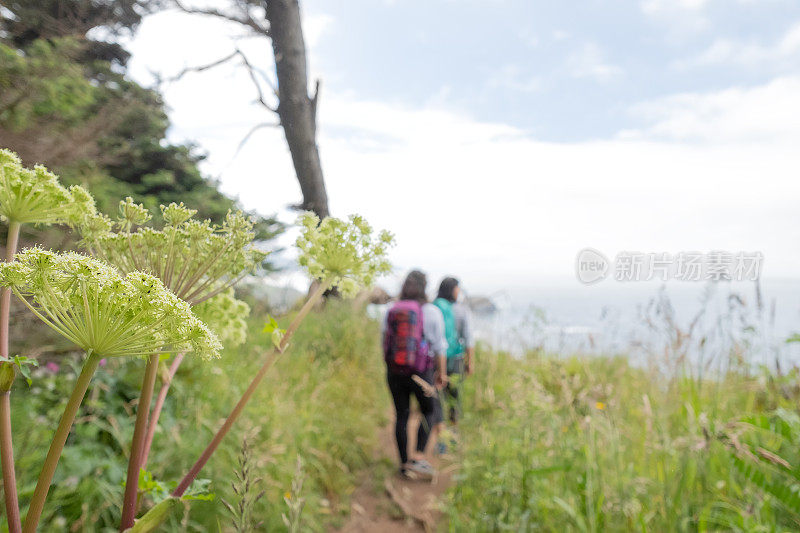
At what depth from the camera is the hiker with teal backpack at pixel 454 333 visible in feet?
18.5

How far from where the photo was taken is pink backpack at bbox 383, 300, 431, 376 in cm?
466

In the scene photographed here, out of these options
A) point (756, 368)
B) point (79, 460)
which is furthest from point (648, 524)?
point (79, 460)

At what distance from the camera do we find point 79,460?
2475 mm

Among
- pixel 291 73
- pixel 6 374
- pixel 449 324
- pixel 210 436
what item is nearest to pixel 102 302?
pixel 6 374

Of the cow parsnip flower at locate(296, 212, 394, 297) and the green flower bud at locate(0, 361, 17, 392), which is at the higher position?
the cow parsnip flower at locate(296, 212, 394, 297)

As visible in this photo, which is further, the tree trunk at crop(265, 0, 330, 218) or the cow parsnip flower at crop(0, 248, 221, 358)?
the tree trunk at crop(265, 0, 330, 218)

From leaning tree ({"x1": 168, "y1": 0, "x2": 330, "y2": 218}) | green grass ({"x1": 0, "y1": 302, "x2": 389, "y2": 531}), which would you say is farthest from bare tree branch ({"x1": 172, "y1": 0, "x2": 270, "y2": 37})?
green grass ({"x1": 0, "y1": 302, "x2": 389, "y2": 531})

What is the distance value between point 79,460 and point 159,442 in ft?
1.44

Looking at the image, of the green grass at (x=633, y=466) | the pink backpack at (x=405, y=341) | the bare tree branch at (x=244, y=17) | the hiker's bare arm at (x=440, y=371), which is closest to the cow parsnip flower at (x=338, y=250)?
the green grass at (x=633, y=466)

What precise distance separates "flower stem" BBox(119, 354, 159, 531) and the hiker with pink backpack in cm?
405

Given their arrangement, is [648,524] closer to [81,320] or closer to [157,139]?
[81,320]

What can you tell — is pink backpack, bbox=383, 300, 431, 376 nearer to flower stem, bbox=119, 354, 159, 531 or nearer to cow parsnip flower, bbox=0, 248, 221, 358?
flower stem, bbox=119, 354, 159, 531

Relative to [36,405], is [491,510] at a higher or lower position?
lower

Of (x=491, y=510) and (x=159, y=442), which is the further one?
(x=491, y=510)
